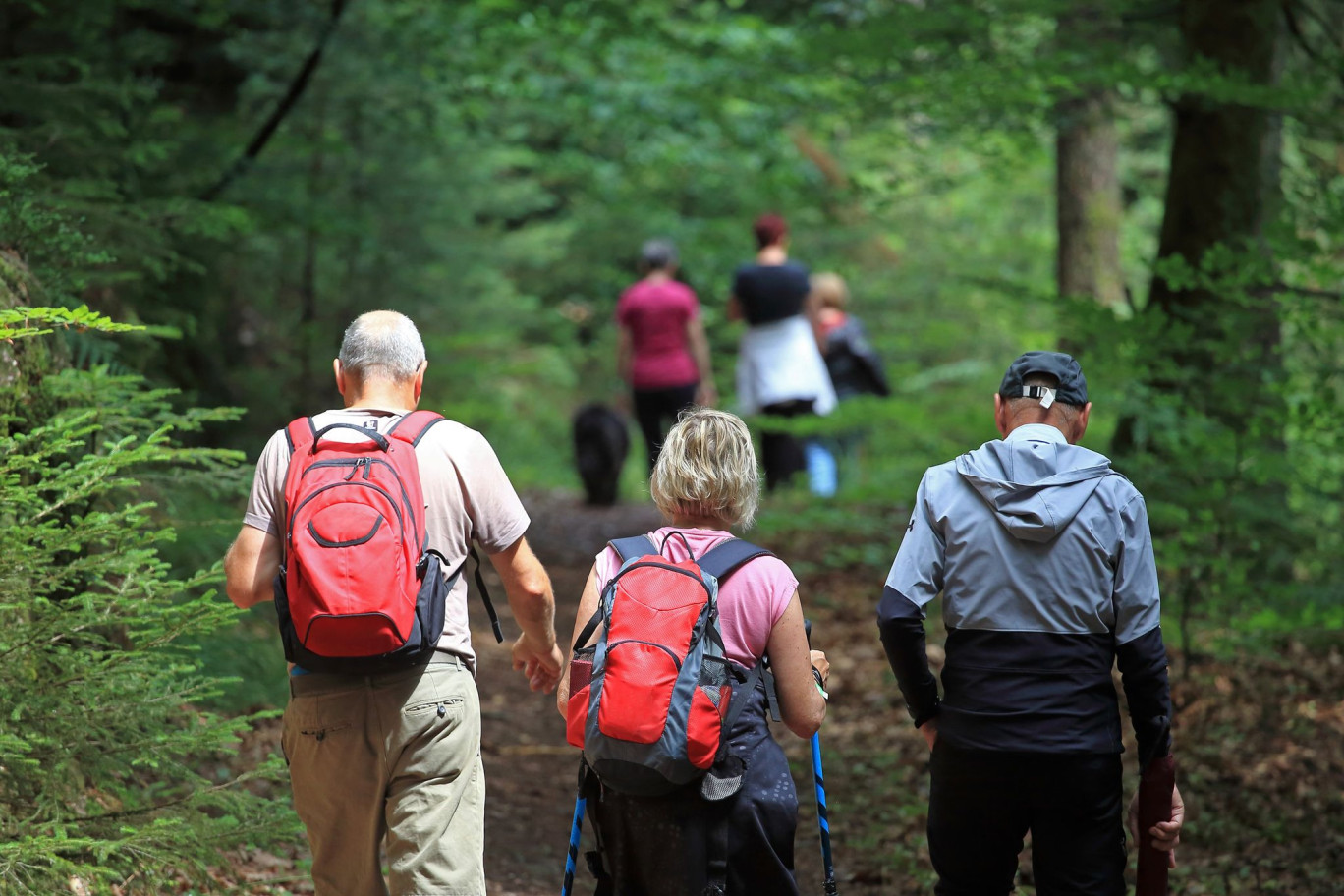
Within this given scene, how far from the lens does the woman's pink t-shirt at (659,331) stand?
1037 centimetres

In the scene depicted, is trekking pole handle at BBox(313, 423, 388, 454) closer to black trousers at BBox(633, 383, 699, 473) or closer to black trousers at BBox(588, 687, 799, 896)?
black trousers at BBox(588, 687, 799, 896)

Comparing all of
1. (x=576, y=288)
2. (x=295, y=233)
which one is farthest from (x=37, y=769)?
(x=576, y=288)

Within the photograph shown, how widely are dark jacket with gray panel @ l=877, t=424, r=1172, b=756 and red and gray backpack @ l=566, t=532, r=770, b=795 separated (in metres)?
0.54

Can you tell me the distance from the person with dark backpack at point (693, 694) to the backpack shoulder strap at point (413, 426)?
62 cm

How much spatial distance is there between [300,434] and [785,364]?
7.32 meters

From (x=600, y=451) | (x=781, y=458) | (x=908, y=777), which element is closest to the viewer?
(x=908, y=777)

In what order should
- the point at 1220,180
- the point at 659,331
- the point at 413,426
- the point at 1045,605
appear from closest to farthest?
the point at 1045,605 → the point at 413,426 → the point at 1220,180 → the point at 659,331

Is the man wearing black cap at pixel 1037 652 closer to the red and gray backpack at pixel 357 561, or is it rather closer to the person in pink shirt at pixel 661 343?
the red and gray backpack at pixel 357 561

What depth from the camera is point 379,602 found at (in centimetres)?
309

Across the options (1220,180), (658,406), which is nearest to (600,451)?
(658,406)

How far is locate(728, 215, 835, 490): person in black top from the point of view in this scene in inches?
401

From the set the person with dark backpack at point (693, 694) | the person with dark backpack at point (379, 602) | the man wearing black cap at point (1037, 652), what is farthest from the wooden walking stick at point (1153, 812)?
the person with dark backpack at point (379, 602)

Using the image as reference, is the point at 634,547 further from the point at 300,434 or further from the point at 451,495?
the point at 300,434

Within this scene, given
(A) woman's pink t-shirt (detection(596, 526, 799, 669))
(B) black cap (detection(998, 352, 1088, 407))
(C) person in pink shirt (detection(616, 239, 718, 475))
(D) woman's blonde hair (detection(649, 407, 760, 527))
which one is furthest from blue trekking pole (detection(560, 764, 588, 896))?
(C) person in pink shirt (detection(616, 239, 718, 475))
